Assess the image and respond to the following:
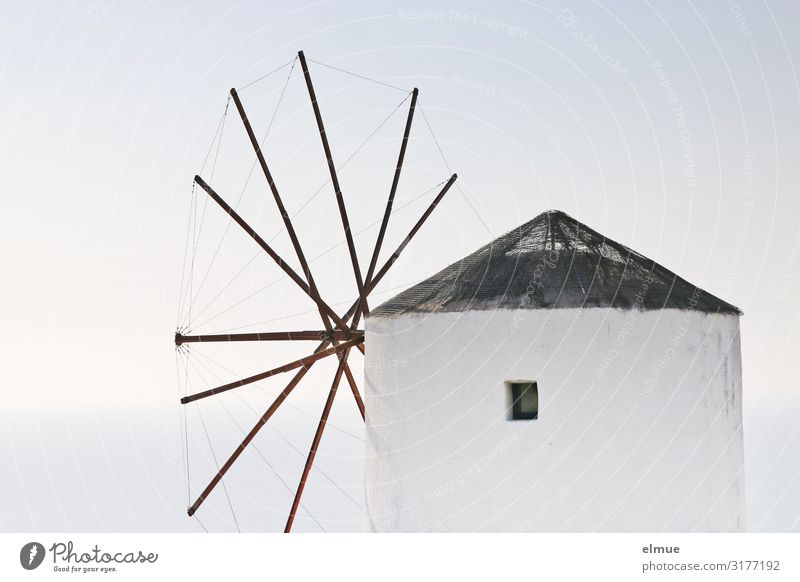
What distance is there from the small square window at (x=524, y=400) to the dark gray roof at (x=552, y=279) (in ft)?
2.30

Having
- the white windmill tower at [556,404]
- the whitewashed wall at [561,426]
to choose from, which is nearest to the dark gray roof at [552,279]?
the white windmill tower at [556,404]

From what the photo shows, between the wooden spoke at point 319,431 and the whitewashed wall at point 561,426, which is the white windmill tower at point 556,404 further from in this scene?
the wooden spoke at point 319,431

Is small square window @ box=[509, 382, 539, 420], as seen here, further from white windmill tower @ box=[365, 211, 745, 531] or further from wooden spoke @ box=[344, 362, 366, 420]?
wooden spoke @ box=[344, 362, 366, 420]

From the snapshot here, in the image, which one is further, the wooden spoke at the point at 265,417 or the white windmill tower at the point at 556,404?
the wooden spoke at the point at 265,417

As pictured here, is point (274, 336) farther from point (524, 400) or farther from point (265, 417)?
point (524, 400)

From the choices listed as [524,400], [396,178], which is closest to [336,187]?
[396,178]

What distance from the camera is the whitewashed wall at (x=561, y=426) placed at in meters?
10.8

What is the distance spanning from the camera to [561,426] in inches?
424

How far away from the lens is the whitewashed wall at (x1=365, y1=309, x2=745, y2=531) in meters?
10.8

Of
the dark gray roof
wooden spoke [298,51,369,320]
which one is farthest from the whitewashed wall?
wooden spoke [298,51,369,320]

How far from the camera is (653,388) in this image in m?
11.0

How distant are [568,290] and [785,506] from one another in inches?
1422

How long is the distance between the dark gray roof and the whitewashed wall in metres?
0.14

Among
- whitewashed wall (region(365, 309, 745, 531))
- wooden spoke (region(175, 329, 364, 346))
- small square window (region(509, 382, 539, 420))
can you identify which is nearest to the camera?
whitewashed wall (region(365, 309, 745, 531))
